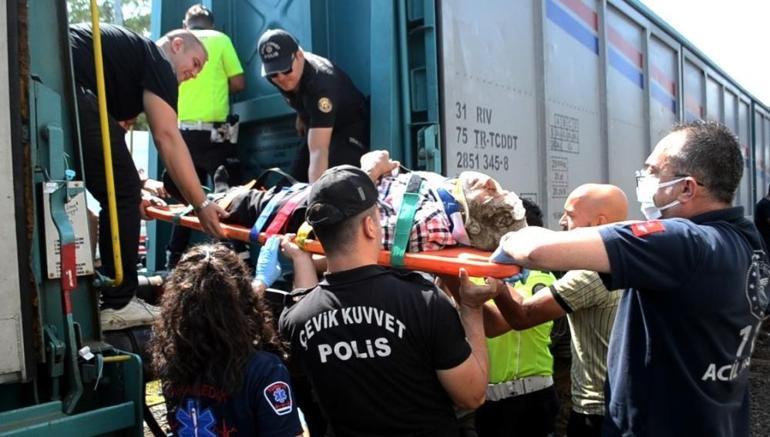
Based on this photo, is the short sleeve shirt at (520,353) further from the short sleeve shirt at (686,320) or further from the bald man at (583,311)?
the short sleeve shirt at (686,320)

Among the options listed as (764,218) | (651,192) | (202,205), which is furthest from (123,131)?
(764,218)

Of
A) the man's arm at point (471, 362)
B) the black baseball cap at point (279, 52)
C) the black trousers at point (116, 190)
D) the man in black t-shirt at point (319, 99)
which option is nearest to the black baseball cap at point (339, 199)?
the man's arm at point (471, 362)

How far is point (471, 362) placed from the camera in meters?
1.69

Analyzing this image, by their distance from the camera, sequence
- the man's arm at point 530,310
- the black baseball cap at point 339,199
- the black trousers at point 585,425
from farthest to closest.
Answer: the black trousers at point 585,425 < the man's arm at point 530,310 < the black baseball cap at point 339,199

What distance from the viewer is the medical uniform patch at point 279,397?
1.64 m

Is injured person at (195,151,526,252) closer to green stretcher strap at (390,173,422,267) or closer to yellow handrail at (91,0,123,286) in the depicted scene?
green stretcher strap at (390,173,422,267)

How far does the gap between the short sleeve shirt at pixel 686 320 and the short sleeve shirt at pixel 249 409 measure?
0.86 meters

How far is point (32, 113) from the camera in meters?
1.65

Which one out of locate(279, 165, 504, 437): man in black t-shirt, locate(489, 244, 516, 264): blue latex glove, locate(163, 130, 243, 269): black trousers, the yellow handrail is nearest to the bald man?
locate(489, 244, 516, 264): blue latex glove

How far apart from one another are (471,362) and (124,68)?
5.73 feet

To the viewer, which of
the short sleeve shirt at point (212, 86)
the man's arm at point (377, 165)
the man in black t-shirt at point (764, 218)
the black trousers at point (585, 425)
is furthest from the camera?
the man in black t-shirt at point (764, 218)

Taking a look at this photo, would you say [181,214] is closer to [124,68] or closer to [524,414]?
[124,68]

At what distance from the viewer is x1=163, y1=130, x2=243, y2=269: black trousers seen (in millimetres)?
3848

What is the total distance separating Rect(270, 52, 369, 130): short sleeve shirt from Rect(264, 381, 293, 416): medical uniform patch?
1.80m
